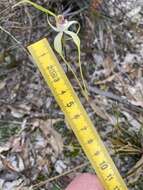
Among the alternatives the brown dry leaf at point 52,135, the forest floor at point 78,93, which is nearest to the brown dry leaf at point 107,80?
the forest floor at point 78,93

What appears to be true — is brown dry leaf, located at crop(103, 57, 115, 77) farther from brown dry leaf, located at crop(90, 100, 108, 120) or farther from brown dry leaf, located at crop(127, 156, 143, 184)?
brown dry leaf, located at crop(127, 156, 143, 184)

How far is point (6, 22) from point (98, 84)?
1.67ft

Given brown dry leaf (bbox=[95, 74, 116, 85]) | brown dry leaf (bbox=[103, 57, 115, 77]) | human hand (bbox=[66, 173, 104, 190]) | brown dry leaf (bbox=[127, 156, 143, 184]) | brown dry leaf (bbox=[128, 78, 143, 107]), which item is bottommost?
brown dry leaf (bbox=[127, 156, 143, 184])

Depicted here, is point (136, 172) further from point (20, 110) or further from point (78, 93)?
point (20, 110)

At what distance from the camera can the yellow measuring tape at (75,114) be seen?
171cm

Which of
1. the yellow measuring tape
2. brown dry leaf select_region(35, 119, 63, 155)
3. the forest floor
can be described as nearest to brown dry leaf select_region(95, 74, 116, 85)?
the forest floor

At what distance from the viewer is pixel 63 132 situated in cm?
201

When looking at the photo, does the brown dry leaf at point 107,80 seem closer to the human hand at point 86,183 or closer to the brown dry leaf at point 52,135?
the brown dry leaf at point 52,135

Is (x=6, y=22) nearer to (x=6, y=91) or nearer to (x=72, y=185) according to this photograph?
(x=6, y=91)

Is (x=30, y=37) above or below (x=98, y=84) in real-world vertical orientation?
above

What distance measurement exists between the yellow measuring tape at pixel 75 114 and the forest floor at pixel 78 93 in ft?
0.66

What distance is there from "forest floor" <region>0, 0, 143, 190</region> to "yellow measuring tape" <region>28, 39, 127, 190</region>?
0.66 feet

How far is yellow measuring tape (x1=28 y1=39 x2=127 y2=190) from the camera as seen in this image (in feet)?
5.63

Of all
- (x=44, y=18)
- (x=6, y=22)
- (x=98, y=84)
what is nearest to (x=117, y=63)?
(x=98, y=84)
